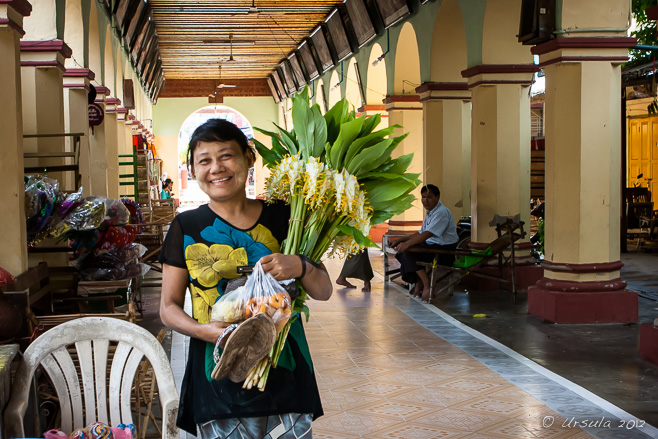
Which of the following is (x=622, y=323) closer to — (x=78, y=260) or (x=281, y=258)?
(x=78, y=260)

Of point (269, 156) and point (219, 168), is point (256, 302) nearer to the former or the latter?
point (219, 168)

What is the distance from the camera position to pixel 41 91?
791 cm

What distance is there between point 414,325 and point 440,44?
5.55m

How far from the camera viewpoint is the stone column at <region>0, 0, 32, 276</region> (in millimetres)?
5777

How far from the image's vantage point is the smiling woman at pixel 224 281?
249 centimetres

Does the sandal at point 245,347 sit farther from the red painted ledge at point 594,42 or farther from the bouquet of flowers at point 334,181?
the red painted ledge at point 594,42

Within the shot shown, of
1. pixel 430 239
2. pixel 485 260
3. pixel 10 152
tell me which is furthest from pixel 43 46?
pixel 485 260

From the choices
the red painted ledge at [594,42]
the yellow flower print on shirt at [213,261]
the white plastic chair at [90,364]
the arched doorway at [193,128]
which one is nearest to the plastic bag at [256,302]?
the yellow flower print on shirt at [213,261]

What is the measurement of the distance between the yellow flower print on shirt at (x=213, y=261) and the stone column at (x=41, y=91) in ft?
19.0

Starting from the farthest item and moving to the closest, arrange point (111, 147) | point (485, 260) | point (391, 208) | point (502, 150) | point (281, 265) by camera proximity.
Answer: point (111, 147) < point (502, 150) < point (485, 260) < point (391, 208) < point (281, 265)

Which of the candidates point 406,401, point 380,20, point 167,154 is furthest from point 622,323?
point 167,154

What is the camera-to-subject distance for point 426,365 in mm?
6305

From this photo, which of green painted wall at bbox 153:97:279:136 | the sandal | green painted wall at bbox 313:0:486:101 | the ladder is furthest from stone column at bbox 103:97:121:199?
green painted wall at bbox 153:97:279:136

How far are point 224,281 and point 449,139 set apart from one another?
1020cm
